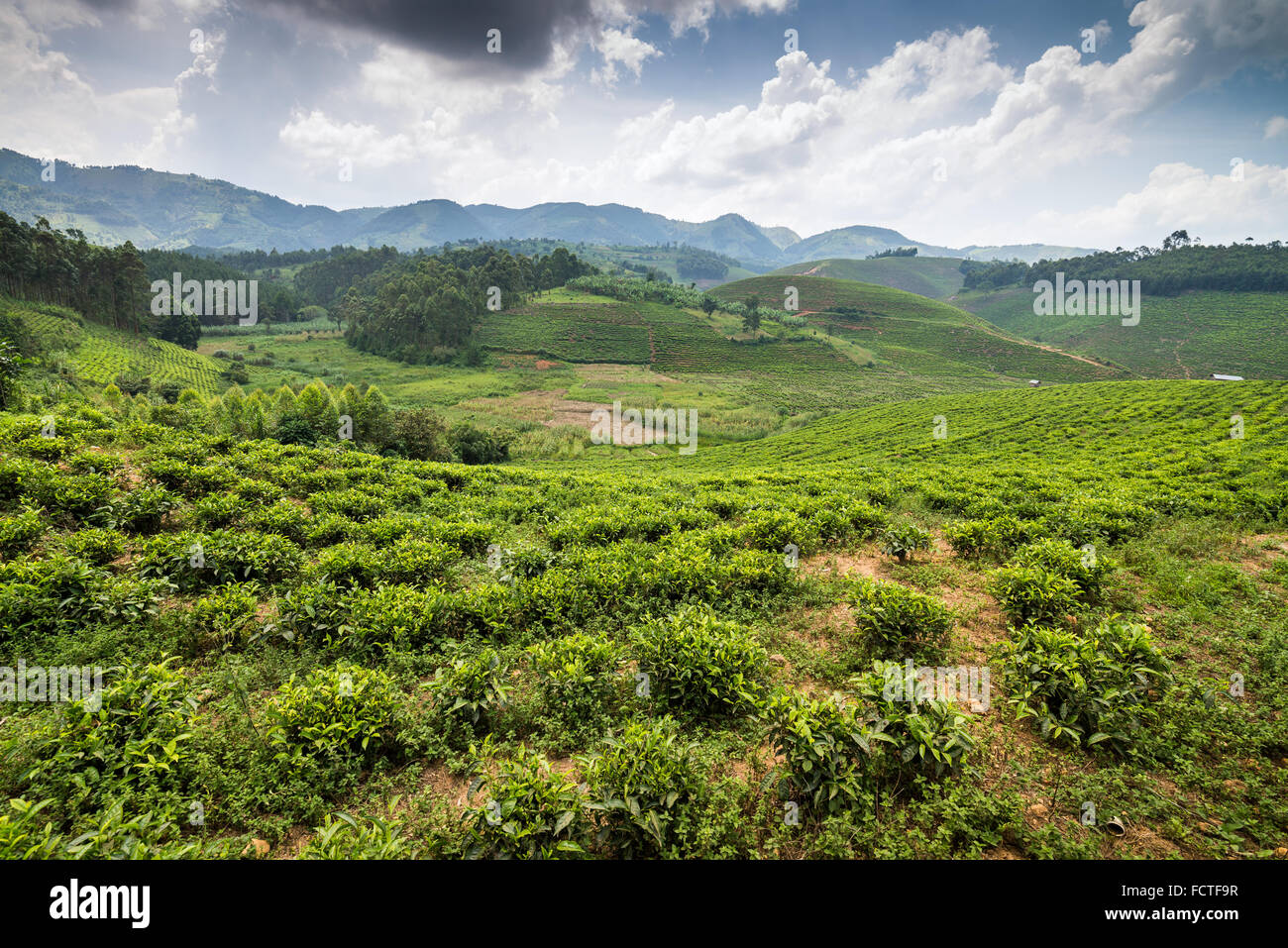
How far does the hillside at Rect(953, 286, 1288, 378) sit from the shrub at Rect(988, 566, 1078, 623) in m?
108

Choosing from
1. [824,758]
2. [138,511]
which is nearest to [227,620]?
[138,511]

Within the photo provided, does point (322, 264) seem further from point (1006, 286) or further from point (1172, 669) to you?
point (1006, 286)

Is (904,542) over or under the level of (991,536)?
under

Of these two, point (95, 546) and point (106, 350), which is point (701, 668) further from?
point (106, 350)

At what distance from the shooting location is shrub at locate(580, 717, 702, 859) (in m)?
3.75

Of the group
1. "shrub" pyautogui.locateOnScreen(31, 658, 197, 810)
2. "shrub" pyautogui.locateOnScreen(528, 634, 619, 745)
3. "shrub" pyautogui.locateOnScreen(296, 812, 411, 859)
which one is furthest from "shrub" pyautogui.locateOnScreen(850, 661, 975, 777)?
"shrub" pyautogui.locateOnScreen(31, 658, 197, 810)

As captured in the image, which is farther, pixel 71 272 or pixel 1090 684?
pixel 71 272

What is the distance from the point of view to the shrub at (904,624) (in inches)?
258
